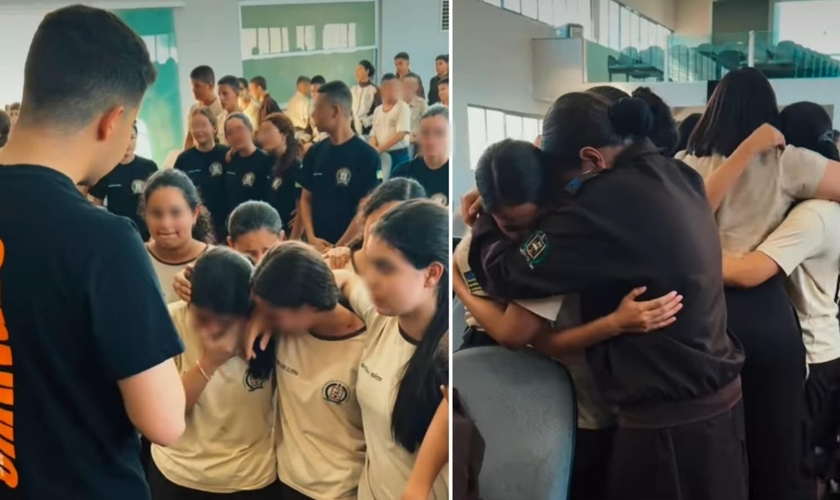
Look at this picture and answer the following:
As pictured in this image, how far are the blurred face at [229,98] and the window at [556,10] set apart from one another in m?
0.53

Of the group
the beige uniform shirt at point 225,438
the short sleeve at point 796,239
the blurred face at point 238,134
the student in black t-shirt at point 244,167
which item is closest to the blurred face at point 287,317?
the beige uniform shirt at point 225,438

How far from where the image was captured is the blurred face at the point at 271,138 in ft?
5.08

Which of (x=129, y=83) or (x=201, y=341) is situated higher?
(x=129, y=83)

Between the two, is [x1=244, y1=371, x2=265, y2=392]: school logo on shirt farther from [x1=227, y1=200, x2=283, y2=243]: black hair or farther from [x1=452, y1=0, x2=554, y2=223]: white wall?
[x1=452, y1=0, x2=554, y2=223]: white wall

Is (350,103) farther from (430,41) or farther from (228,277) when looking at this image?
(228,277)

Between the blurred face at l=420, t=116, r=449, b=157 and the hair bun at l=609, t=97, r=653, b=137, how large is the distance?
1.05 feet

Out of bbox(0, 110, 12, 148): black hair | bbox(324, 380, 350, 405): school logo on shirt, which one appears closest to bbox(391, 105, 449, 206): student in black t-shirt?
bbox(324, 380, 350, 405): school logo on shirt

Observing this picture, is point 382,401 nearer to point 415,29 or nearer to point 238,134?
point 238,134

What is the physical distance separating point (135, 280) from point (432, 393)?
0.62 metres

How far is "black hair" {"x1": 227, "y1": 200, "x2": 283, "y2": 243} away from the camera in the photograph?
1554 mm

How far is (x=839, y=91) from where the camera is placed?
1.38 metres

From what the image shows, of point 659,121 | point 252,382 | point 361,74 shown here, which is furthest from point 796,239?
point 252,382

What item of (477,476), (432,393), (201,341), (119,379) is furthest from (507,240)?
(119,379)

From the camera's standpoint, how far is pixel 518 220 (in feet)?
4.77
